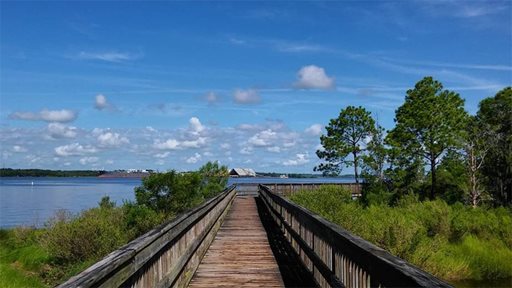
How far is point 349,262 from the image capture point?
16.2 feet

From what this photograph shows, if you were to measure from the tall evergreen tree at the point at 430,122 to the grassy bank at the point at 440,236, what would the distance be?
44.3 ft

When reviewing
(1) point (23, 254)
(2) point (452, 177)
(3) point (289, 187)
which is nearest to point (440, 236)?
(3) point (289, 187)

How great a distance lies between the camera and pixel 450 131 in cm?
4444

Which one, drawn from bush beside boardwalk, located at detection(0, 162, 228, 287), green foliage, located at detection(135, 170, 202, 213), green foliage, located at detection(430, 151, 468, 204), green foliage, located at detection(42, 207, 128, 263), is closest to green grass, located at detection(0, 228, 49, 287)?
bush beside boardwalk, located at detection(0, 162, 228, 287)

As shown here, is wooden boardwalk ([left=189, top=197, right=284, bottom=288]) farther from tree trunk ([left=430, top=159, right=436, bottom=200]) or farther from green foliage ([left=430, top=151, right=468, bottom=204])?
tree trunk ([left=430, top=159, right=436, bottom=200])

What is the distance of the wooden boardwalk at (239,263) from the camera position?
810cm

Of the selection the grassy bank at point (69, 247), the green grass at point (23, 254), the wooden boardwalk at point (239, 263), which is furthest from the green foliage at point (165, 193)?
the wooden boardwalk at point (239, 263)

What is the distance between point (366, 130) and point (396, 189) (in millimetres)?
15831

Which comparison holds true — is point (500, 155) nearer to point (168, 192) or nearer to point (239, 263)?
point (168, 192)

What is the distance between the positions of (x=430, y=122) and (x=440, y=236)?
23.9m

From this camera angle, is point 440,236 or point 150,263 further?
point 440,236

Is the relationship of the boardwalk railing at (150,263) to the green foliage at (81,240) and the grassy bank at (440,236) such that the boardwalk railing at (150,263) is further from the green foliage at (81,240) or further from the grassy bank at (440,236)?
the green foliage at (81,240)

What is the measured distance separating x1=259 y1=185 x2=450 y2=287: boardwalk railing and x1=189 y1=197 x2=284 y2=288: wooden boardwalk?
0.78 m

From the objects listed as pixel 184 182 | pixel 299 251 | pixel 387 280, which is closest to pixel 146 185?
pixel 184 182
